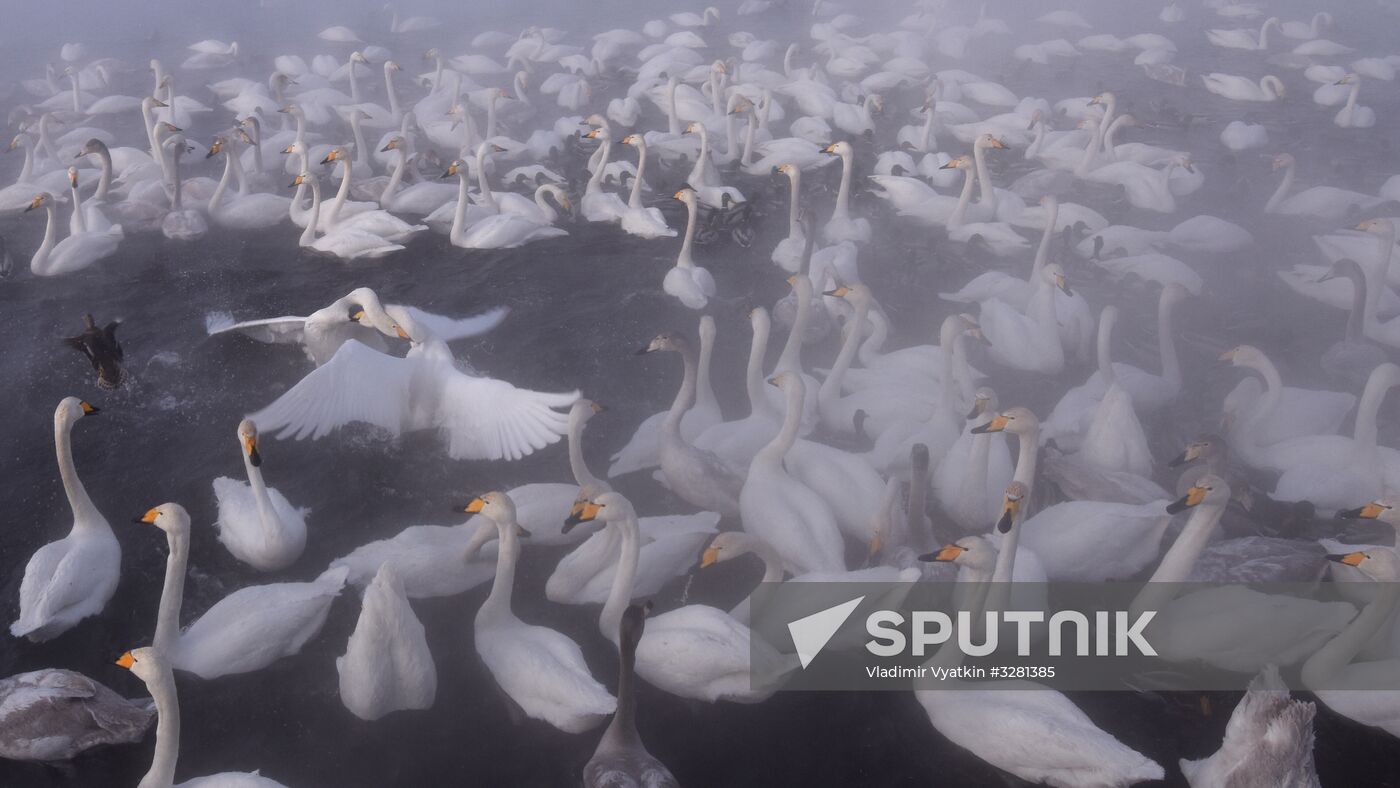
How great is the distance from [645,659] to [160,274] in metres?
9.05

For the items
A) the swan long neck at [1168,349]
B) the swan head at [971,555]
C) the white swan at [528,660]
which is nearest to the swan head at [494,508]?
the white swan at [528,660]

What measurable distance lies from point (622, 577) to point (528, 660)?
2.60 ft

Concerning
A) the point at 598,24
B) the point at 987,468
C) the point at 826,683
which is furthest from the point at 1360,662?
the point at 598,24

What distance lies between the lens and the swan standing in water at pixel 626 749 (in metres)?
5.00

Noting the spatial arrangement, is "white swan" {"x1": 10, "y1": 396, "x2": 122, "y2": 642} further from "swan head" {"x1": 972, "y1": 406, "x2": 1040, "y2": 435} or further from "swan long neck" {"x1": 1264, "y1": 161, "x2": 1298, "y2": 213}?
"swan long neck" {"x1": 1264, "y1": 161, "x2": 1298, "y2": 213}

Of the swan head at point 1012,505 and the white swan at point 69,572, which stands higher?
the swan head at point 1012,505

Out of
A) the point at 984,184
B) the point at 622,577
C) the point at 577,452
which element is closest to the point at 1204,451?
the point at 622,577

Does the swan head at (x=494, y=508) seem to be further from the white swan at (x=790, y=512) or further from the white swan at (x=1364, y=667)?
the white swan at (x=1364, y=667)

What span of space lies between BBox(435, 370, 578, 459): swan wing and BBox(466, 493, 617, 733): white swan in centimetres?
147

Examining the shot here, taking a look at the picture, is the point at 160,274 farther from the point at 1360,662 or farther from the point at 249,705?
the point at 1360,662

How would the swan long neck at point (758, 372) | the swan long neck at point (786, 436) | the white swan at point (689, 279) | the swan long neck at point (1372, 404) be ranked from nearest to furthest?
the swan long neck at point (786, 436)
the swan long neck at point (1372, 404)
the swan long neck at point (758, 372)
the white swan at point (689, 279)

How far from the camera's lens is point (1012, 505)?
18.6 ft

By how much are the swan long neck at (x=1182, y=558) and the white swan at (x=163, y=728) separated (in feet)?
17.0

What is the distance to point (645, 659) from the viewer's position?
5793 millimetres
